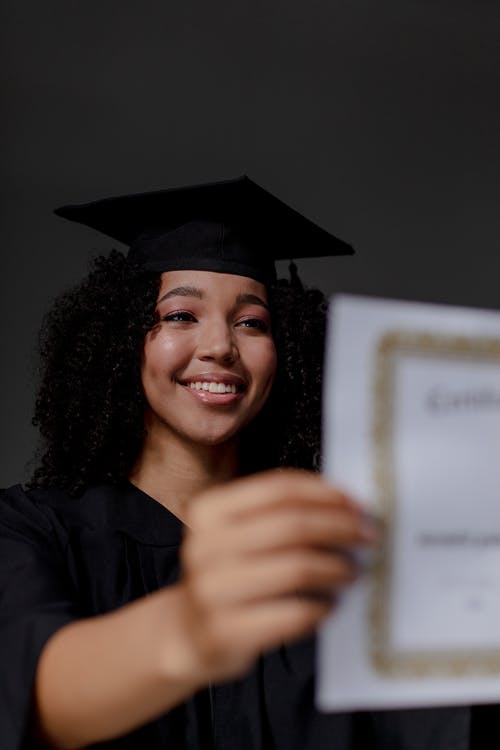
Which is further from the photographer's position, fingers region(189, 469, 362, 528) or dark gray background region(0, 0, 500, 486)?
dark gray background region(0, 0, 500, 486)

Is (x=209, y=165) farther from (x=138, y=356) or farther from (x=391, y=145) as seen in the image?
(x=138, y=356)

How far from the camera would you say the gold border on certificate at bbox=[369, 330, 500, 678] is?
753 mm

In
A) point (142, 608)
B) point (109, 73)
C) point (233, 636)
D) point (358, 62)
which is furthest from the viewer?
point (358, 62)

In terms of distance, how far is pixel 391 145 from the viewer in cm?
324

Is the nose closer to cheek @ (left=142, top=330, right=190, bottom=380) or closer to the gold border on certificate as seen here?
cheek @ (left=142, top=330, right=190, bottom=380)

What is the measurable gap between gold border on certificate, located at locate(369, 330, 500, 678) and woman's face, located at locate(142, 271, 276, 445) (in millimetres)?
727

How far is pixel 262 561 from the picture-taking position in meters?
0.69

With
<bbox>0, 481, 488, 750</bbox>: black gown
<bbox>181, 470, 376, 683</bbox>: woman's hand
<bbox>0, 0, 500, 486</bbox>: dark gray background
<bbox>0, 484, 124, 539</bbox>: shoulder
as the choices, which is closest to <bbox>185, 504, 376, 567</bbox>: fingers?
<bbox>181, 470, 376, 683</bbox>: woman's hand

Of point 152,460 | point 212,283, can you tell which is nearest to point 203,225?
point 212,283

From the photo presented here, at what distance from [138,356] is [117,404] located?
0.10 metres

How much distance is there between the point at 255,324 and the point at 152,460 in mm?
283

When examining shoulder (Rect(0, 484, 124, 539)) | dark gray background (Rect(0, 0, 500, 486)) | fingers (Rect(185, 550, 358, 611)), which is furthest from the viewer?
dark gray background (Rect(0, 0, 500, 486))

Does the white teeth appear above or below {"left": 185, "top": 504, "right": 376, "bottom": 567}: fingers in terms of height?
above

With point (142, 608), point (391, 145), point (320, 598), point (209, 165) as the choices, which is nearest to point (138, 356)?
point (142, 608)
